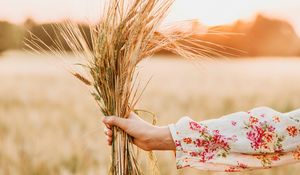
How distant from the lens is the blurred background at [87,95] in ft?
5.57

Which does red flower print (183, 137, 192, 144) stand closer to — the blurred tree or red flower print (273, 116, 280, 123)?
red flower print (273, 116, 280, 123)

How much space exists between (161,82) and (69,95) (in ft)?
4.81

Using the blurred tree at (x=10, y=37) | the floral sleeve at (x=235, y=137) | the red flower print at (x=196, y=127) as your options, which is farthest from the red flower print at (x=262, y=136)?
the blurred tree at (x=10, y=37)

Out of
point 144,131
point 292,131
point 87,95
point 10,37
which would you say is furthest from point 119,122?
point 10,37

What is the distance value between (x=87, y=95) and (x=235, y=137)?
358 cm

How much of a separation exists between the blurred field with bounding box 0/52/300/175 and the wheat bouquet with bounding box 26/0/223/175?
7cm

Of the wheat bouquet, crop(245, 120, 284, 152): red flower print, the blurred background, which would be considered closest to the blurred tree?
the blurred background

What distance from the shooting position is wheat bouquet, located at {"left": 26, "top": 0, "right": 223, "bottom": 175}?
1550 millimetres

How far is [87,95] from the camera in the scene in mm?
5105

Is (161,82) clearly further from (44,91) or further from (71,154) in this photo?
(71,154)

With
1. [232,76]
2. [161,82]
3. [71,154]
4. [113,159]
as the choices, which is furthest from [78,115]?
[232,76]

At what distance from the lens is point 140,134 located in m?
1.57

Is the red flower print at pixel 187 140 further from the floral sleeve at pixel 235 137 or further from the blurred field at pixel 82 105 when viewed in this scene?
the blurred field at pixel 82 105

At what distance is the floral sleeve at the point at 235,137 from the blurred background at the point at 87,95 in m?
0.15
